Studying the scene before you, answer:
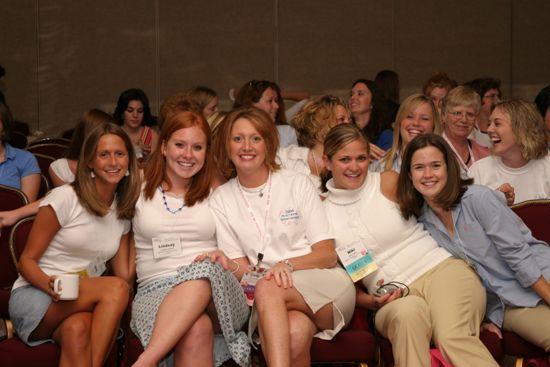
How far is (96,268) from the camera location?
3.68 m

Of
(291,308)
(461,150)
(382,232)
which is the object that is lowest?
(291,308)

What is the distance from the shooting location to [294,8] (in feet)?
29.4

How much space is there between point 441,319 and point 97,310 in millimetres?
1469

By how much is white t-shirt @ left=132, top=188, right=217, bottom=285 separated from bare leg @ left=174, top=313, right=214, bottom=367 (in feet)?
1.41

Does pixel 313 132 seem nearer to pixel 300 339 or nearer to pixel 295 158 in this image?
pixel 295 158

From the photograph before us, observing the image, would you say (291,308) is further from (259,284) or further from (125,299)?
(125,299)

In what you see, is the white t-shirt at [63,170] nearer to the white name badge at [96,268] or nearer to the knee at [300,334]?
the white name badge at [96,268]

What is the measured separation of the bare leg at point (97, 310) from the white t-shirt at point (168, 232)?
0.24 metres

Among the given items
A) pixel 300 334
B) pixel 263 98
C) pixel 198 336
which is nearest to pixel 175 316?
pixel 198 336

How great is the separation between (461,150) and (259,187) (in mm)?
1621

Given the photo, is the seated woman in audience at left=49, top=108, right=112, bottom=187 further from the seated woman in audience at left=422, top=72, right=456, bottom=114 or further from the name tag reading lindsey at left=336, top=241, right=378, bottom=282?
the seated woman in audience at left=422, top=72, right=456, bottom=114

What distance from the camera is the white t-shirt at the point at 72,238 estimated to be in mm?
3559

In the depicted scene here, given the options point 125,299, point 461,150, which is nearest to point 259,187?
point 125,299

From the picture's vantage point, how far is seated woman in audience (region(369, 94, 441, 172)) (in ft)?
14.9
